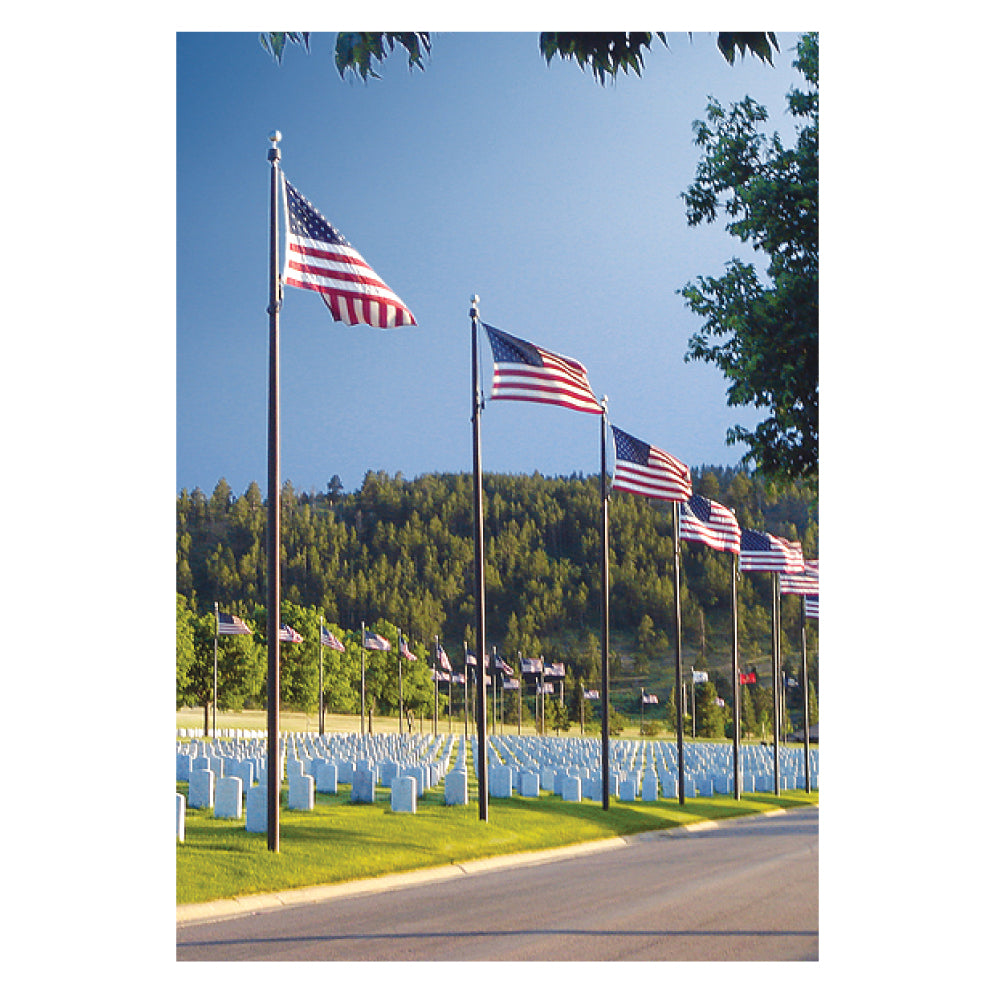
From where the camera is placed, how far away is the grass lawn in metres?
11.1

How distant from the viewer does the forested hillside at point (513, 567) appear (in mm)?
141625

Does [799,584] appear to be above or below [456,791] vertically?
above

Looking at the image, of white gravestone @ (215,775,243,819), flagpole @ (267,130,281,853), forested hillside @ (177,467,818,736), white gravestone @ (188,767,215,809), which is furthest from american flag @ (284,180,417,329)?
forested hillside @ (177,467,818,736)

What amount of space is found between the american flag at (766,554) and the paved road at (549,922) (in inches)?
374

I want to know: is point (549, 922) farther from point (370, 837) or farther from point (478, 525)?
point (478, 525)

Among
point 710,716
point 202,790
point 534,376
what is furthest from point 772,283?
point 710,716

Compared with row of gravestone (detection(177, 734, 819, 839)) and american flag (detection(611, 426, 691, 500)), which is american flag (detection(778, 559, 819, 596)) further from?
american flag (detection(611, 426, 691, 500))

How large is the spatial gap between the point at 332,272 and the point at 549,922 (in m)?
6.10

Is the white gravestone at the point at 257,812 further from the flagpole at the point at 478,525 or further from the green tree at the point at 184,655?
the green tree at the point at 184,655

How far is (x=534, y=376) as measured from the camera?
46.4 feet

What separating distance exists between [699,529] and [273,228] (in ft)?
36.2
